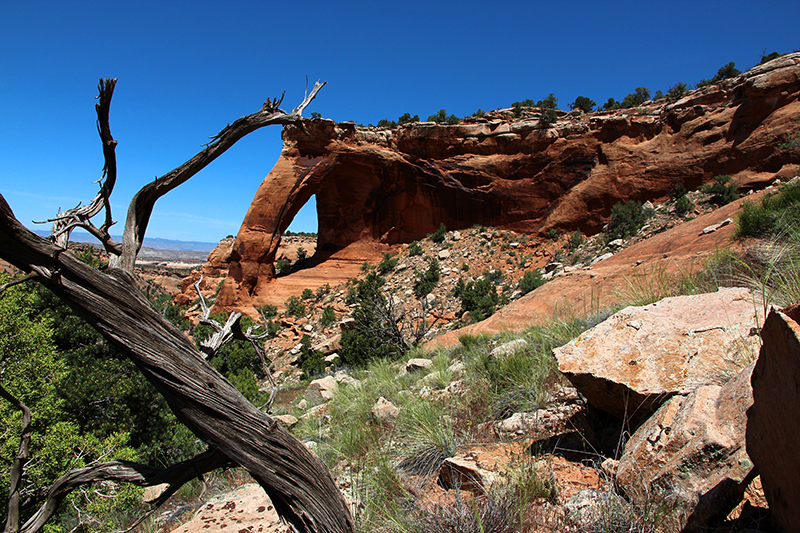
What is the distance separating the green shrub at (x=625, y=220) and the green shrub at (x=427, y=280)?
25.1ft

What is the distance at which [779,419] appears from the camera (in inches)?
45.0

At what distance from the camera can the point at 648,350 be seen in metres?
2.25

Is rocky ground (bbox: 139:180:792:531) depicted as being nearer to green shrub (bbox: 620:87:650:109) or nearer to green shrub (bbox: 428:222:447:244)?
green shrub (bbox: 428:222:447:244)

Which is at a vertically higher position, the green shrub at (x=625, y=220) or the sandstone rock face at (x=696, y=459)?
the green shrub at (x=625, y=220)

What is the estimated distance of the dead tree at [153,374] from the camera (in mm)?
1547

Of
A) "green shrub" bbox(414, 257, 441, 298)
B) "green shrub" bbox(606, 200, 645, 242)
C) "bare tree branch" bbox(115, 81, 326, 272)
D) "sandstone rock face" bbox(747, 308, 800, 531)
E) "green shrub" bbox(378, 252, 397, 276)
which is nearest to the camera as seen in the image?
"sandstone rock face" bbox(747, 308, 800, 531)

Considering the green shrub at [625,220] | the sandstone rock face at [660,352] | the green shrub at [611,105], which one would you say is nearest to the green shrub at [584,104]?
the green shrub at [611,105]

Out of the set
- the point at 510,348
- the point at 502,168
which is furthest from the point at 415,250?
the point at 510,348

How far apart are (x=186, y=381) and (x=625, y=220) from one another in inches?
728

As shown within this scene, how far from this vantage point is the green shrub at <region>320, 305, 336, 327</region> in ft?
58.2

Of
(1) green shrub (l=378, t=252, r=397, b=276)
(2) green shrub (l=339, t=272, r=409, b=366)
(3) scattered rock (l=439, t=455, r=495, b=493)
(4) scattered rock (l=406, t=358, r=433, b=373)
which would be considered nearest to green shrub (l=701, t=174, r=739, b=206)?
(2) green shrub (l=339, t=272, r=409, b=366)

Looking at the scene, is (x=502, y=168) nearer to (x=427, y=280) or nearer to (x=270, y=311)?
(x=427, y=280)

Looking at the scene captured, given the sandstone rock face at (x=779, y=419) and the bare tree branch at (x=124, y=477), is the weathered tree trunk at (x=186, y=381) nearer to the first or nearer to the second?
the bare tree branch at (x=124, y=477)

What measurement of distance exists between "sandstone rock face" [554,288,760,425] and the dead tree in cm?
160
